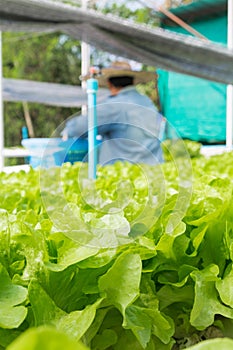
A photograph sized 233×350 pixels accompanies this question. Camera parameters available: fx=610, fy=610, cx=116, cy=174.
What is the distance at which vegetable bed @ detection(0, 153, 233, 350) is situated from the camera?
653mm

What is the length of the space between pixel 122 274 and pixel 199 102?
26.9 feet

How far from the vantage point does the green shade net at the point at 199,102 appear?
331 inches

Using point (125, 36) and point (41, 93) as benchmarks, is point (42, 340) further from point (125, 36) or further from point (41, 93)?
point (41, 93)

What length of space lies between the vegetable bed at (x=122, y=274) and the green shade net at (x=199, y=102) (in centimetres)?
758

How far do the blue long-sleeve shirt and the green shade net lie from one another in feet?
7.12

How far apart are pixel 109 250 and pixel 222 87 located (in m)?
7.85

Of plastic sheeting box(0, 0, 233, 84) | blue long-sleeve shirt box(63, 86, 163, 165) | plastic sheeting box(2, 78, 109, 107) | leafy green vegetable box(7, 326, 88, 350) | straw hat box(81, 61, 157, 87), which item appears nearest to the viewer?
leafy green vegetable box(7, 326, 88, 350)

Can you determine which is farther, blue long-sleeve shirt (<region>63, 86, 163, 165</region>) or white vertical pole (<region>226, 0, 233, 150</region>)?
white vertical pole (<region>226, 0, 233, 150</region>)

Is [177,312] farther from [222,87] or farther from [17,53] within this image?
[17,53]

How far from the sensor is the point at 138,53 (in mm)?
3809

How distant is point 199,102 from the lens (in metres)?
8.70

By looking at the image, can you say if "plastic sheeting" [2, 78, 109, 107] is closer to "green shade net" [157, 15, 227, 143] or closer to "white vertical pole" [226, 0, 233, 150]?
"green shade net" [157, 15, 227, 143]

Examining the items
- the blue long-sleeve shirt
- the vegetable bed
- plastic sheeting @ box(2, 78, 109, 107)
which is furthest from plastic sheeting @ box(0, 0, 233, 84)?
plastic sheeting @ box(2, 78, 109, 107)

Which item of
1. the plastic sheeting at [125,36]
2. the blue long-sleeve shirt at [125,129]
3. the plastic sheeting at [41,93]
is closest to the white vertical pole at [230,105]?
the blue long-sleeve shirt at [125,129]
